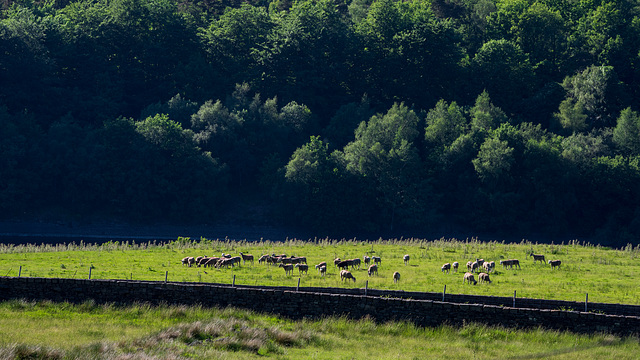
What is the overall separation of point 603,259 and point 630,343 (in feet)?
92.0

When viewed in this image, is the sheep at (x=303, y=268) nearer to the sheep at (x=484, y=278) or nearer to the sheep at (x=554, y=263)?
the sheep at (x=484, y=278)

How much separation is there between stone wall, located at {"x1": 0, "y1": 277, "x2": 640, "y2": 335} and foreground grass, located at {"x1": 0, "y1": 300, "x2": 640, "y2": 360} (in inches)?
21.4

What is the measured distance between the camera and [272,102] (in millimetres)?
122375

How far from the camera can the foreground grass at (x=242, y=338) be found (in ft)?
96.7

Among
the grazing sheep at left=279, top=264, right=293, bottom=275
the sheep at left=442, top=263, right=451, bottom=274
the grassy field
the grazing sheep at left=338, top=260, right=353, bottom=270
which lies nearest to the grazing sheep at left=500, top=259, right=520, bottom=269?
the grassy field

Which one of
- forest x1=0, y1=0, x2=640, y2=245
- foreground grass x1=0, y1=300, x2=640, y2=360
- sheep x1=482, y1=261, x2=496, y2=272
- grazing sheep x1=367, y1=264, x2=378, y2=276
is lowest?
foreground grass x1=0, y1=300, x2=640, y2=360

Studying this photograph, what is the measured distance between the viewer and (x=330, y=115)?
5182 inches

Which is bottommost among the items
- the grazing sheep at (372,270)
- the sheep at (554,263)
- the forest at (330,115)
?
the grazing sheep at (372,270)

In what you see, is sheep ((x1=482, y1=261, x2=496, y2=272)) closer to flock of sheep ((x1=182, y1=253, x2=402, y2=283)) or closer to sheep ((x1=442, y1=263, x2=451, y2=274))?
sheep ((x1=442, y1=263, x2=451, y2=274))

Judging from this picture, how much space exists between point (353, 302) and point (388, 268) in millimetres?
18037

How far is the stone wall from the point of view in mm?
34647

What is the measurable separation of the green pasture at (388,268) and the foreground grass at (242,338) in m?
8.74

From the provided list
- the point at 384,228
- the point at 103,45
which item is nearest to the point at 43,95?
the point at 103,45

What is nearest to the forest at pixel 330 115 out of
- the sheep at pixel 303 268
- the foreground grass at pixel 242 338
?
the sheep at pixel 303 268
